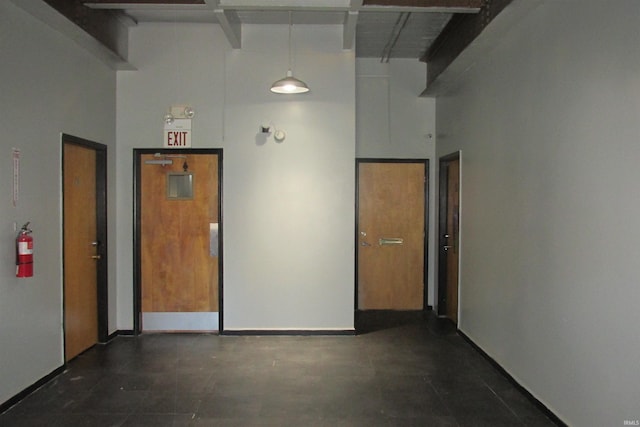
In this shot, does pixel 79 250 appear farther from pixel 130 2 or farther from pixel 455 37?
pixel 455 37

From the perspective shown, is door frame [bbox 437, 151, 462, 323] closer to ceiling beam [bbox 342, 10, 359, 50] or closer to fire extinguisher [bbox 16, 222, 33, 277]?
ceiling beam [bbox 342, 10, 359, 50]

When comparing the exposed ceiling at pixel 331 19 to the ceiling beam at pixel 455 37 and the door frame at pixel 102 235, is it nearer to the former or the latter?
the ceiling beam at pixel 455 37

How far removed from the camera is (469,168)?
4.71 meters

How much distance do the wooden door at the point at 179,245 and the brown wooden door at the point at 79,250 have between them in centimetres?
53

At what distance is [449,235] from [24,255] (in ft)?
14.4

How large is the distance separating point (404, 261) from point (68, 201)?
12.8 ft

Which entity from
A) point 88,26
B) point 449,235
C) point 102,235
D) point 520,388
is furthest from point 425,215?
point 88,26

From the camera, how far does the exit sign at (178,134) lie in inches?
192

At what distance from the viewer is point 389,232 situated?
19.6ft

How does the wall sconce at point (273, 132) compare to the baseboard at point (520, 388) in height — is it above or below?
above

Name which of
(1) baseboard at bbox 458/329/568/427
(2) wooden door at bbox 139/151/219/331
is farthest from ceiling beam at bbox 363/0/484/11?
(1) baseboard at bbox 458/329/568/427

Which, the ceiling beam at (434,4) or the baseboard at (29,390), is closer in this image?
the baseboard at (29,390)

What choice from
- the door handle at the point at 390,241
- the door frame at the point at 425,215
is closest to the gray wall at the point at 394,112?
the door frame at the point at 425,215

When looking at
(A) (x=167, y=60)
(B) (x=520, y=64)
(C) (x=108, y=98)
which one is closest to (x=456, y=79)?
(B) (x=520, y=64)
